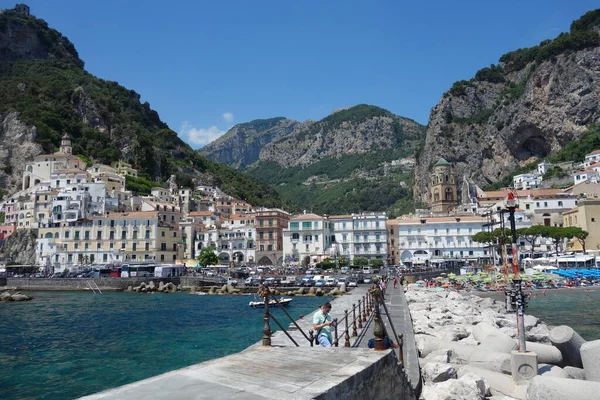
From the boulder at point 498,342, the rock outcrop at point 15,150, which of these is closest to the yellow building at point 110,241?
the rock outcrop at point 15,150

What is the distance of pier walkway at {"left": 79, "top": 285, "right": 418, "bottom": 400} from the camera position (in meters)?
5.04

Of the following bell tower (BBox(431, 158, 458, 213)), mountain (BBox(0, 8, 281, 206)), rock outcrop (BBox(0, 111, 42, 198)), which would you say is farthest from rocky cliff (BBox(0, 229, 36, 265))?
bell tower (BBox(431, 158, 458, 213))

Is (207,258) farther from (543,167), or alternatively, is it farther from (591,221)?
(543,167)

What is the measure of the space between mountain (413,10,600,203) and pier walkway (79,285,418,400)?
104275 millimetres

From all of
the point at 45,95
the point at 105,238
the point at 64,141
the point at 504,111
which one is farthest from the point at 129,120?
the point at 504,111

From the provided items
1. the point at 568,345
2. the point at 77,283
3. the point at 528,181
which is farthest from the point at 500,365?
the point at 528,181

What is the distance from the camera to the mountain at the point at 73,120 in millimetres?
92625

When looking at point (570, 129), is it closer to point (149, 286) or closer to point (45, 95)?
point (149, 286)

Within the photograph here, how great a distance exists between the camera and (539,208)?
6988 centimetres

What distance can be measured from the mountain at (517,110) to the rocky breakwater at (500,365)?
94.5 m

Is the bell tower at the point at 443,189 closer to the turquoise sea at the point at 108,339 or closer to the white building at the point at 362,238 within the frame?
the white building at the point at 362,238

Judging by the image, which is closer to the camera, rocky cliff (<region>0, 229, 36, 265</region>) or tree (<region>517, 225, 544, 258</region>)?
tree (<region>517, 225, 544, 258</region>)

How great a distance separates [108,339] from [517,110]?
338ft

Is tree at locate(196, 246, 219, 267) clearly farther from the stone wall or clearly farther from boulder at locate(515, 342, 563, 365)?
the stone wall
